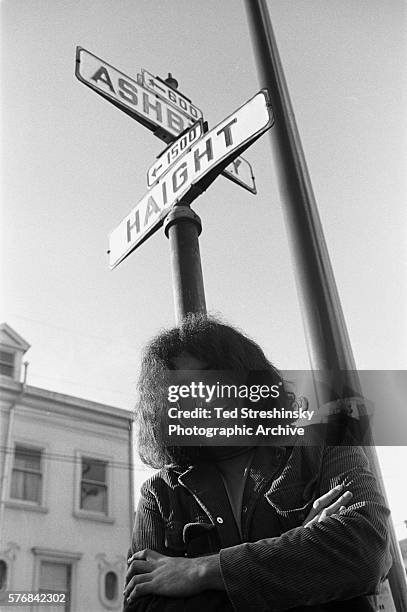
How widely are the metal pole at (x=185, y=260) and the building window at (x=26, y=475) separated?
7354mm

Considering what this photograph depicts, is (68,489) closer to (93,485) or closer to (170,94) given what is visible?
(93,485)

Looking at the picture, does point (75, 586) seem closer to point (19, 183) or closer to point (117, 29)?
point (19, 183)

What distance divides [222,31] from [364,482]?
9.70 feet

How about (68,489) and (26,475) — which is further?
(68,489)

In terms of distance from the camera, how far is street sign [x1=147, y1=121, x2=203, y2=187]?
6.61 feet

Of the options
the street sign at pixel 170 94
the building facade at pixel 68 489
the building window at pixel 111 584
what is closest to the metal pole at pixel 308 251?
the street sign at pixel 170 94

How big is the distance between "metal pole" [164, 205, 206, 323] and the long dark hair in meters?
0.28

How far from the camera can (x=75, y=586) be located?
758 centimetres

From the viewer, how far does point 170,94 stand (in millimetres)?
2414

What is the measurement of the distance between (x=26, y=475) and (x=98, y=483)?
3.53 feet

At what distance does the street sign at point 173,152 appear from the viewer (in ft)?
6.61

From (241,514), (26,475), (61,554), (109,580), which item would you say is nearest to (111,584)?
(109,580)

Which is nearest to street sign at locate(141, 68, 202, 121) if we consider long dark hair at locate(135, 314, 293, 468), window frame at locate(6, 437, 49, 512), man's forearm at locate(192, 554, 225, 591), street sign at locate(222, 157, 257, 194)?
street sign at locate(222, 157, 257, 194)

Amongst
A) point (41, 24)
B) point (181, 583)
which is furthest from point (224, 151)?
point (41, 24)
